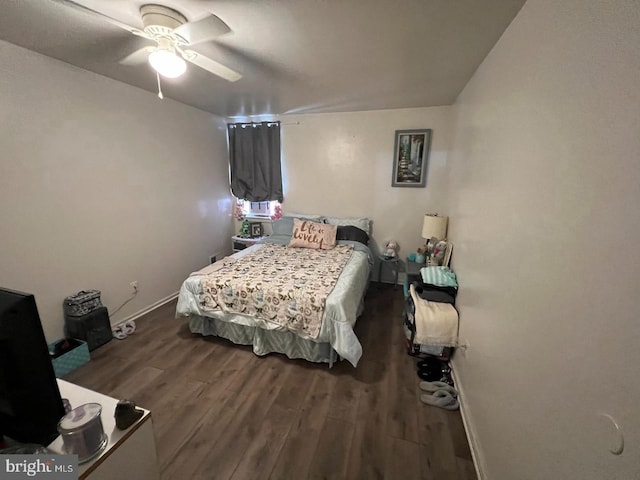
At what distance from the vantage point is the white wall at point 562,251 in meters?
0.59

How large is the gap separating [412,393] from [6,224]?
3151 mm

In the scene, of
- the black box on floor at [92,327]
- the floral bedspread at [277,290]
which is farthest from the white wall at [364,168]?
the black box on floor at [92,327]

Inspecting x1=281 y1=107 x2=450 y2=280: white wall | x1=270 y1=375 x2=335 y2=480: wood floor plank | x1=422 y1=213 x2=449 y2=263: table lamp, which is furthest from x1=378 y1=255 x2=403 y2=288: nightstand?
x1=270 y1=375 x2=335 y2=480: wood floor plank

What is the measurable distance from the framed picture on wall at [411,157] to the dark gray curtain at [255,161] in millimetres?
1700

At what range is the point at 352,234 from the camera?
3.37 metres

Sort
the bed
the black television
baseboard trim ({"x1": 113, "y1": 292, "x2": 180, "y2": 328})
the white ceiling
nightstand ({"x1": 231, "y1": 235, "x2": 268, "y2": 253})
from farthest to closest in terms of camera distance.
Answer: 1. nightstand ({"x1": 231, "y1": 235, "x2": 268, "y2": 253})
2. baseboard trim ({"x1": 113, "y1": 292, "x2": 180, "y2": 328})
3. the bed
4. the white ceiling
5. the black television

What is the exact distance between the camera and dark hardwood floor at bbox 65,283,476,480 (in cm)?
136

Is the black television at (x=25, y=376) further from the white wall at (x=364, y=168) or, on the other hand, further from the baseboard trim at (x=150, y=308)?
the white wall at (x=364, y=168)

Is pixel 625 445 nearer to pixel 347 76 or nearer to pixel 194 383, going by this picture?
pixel 194 383

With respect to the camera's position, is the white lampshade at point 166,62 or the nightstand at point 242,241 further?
the nightstand at point 242,241

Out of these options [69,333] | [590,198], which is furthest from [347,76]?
[69,333]

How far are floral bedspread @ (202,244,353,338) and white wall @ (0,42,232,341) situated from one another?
1.08 metres

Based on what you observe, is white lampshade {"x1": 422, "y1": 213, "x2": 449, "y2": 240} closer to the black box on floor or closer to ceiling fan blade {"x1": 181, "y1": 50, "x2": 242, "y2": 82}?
ceiling fan blade {"x1": 181, "y1": 50, "x2": 242, "y2": 82}

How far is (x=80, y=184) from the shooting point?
220 cm
